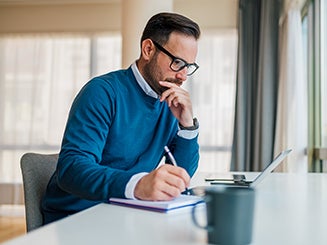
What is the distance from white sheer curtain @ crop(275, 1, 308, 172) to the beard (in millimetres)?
2333

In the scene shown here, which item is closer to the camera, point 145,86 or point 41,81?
point 145,86

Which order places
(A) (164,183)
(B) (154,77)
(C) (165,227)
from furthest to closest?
(B) (154,77), (A) (164,183), (C) (165,227)

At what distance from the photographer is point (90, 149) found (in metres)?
1.20

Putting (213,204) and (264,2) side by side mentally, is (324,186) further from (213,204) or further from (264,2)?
(264,2)

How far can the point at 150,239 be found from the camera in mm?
710

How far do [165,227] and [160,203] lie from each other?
0.56 ft

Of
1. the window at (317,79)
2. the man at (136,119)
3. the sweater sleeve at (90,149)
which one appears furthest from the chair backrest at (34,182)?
the window at (317,79)

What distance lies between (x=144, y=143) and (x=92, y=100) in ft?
0.83

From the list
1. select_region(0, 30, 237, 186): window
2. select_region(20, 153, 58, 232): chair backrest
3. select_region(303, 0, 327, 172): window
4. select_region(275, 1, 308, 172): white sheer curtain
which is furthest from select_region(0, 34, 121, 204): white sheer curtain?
select_region(20, 153, 58, 232): chair backrest

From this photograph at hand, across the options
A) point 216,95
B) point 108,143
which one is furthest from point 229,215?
point 216,95

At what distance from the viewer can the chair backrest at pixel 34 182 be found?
4.33ft

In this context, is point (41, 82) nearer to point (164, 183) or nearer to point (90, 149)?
point (90, 149)

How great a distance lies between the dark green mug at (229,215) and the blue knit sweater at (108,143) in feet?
1.31

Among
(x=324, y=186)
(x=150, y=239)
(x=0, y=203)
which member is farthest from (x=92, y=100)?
(x=0, y=203)
